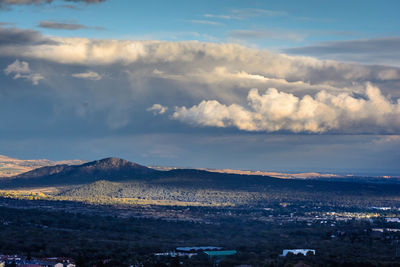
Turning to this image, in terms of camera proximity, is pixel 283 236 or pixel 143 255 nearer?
pixel 143 255

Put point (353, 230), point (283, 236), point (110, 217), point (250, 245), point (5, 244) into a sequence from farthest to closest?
point (110, 217) → point (353, 230) → point (283, 236) → point (250, 245) → point (5, 244)

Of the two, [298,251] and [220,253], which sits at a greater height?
[298,251]

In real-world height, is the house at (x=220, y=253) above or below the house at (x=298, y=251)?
below

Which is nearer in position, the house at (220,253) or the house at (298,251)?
the house at (220,253)

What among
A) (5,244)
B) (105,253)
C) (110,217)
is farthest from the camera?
(110,217)

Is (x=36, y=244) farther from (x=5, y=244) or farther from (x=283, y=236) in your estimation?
(x=283, y=236)

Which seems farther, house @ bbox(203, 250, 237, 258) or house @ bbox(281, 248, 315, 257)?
house @ bbox(281, 248, 315, 257)

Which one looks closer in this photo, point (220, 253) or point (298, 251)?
point (298, 251)

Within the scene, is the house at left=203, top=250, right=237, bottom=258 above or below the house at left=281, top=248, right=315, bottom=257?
below

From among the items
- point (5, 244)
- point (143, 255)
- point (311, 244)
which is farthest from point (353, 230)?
point (5, 244)

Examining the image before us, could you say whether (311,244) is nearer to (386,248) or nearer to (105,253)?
(386,248)

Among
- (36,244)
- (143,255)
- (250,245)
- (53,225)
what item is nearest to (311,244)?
(250,245)
